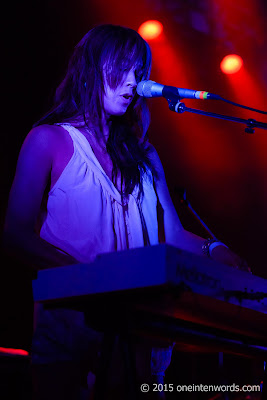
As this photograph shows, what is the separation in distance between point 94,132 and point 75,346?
0.99 metres

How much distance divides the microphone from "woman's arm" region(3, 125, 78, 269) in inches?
18.5

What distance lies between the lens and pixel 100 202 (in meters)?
1.79

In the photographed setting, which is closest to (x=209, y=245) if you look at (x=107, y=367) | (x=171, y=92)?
(x=171, y=92)

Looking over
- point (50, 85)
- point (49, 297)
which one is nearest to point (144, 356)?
point (49, 297)

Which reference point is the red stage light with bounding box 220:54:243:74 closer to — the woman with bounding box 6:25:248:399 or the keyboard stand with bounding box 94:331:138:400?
the woman with bounding box 6:25:248:399

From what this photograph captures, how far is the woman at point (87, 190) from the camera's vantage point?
1456 millimetres

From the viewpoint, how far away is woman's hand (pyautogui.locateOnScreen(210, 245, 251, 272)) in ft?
5.82

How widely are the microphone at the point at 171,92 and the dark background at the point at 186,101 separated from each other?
1.67m

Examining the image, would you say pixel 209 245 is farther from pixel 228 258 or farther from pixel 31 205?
pixel 31 205

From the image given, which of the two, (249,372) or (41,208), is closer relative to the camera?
(41,208)

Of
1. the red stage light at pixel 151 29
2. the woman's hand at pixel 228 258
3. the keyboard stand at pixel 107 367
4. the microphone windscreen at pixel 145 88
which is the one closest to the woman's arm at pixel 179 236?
the woman's hand at pixel 228 258

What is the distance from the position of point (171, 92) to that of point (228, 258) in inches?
28.4

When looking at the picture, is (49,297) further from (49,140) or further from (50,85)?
(50,85)

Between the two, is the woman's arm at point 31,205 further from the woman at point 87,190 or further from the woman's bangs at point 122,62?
the woman's bangs at point 122,62
